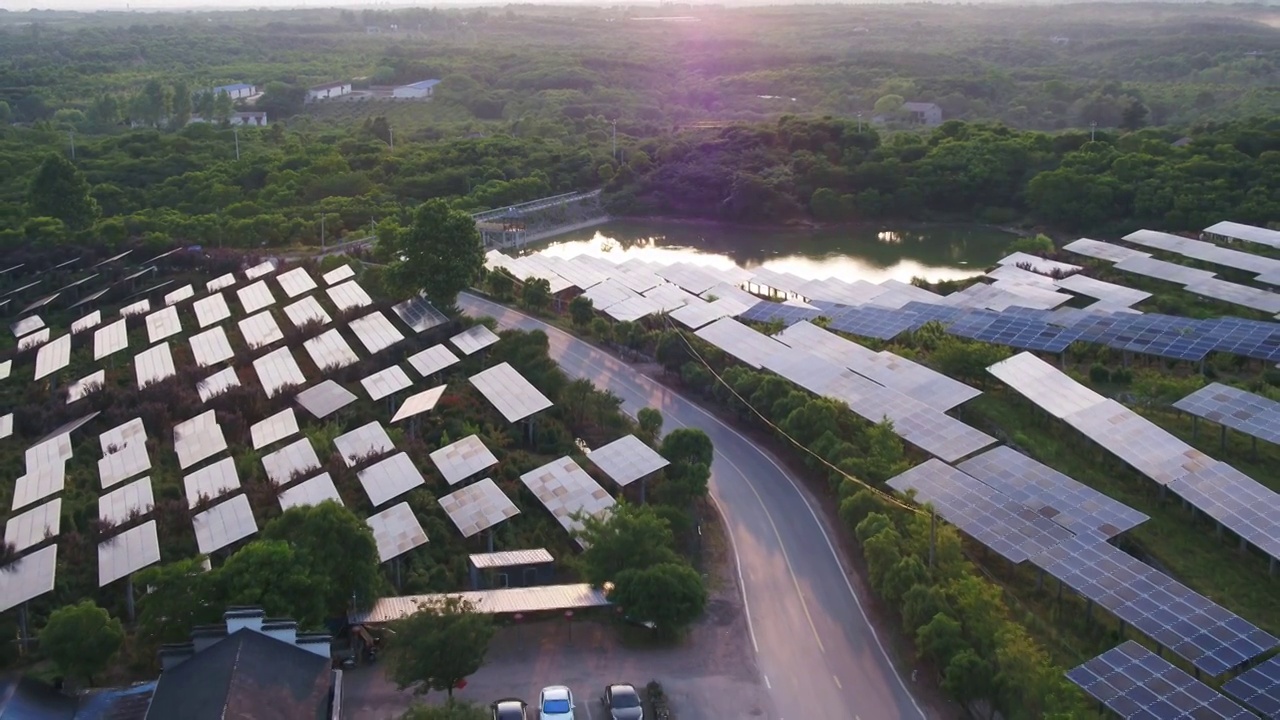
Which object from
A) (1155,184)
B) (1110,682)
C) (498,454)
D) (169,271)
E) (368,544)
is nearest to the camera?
(1110,682)

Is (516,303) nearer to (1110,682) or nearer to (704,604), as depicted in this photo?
(704,604)

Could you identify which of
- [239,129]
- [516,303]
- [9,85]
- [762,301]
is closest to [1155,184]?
[762,301]

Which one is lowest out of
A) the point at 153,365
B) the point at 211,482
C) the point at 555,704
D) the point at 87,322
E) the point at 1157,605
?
the point at 87,322

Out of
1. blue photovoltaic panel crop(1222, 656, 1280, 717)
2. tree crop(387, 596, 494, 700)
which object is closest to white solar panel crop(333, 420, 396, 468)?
tree crop(387, 596, 494, 700)

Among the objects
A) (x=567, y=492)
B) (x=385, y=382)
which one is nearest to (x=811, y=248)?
(x=385, y=382)

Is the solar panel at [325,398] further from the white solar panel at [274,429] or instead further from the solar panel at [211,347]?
the solar panel at [211,347]

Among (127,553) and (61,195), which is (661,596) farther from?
(61,195)

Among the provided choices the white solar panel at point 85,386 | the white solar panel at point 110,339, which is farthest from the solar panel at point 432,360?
the white solar panel at point 110,339
